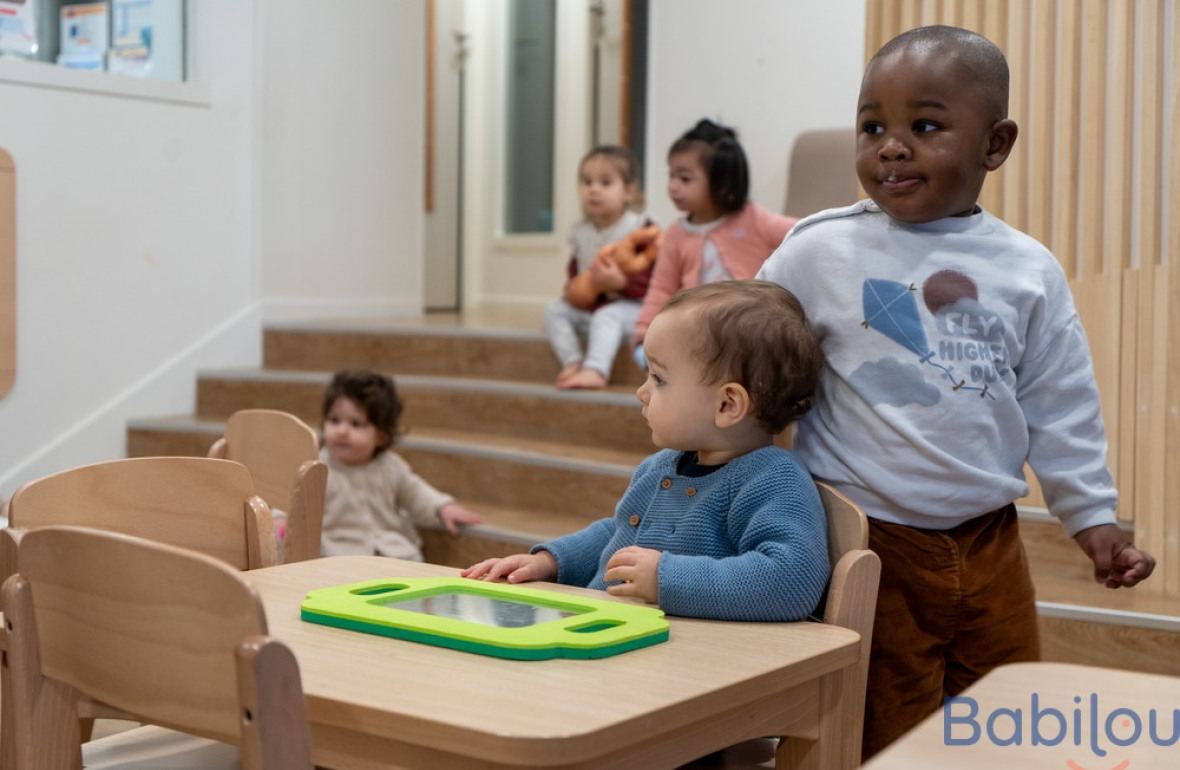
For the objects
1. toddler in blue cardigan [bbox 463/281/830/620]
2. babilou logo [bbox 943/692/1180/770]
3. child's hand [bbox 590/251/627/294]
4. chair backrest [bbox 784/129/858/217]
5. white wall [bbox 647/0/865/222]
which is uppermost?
white wall [bbox 647/0/865/222]

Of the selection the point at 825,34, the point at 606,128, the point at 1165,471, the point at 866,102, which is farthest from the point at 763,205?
the point at 866,102

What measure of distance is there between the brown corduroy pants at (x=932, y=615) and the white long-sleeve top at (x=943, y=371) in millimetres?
32

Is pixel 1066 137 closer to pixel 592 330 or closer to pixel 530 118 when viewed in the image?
pixel 592 330

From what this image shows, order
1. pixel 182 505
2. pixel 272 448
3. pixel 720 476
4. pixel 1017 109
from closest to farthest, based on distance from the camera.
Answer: pixel 720 476 < pixel 182 505 < pixel 272 448 < pixel 1017 109

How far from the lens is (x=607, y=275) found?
4.46 meters

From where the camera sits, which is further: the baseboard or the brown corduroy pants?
the baseboard

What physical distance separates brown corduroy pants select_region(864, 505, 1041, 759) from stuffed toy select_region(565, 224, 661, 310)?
9.54 ft

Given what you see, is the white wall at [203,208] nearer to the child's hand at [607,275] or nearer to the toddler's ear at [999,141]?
the child's hand at [607,275]

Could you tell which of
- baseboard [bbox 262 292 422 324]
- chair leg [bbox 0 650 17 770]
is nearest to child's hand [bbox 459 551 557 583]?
chair leg [bbox 0 650 17 770]

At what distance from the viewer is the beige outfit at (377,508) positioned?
12.2ft

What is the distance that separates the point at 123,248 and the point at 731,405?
145 inches

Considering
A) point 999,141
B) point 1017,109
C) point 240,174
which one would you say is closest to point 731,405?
point 999,141

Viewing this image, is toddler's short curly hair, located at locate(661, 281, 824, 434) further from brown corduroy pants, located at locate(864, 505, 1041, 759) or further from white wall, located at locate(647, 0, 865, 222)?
white wall, located at locate(647, 0, 865, 222)

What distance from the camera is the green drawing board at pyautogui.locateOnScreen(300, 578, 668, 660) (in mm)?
1225
